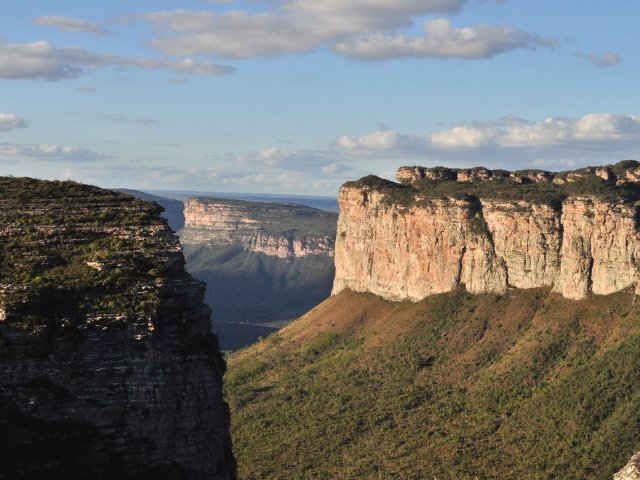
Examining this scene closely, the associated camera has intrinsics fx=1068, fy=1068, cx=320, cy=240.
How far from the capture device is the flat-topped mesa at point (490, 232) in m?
113

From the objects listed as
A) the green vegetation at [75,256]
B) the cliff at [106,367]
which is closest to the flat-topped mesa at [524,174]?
the green vegetation at [75,256]

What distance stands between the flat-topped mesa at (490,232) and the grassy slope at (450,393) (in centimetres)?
248

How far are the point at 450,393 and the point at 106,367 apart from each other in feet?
256

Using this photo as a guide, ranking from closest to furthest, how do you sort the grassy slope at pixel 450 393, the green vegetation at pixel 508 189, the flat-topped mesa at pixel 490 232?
the grassy slope at pixel 450 393, the flat-topped mesa at pixel 490 232, the green vegetation at pixel 508 189

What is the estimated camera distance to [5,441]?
3272 cm

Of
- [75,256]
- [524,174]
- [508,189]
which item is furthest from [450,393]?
[75,256]

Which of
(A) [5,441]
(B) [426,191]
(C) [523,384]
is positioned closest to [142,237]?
(A) [5,441]

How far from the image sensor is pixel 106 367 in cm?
3384

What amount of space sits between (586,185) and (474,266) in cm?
1605

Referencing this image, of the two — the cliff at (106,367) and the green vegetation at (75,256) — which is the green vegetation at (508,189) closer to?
the green vegetation at (75,256)

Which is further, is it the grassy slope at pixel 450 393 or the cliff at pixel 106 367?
the grassy slope at pixel 450 393

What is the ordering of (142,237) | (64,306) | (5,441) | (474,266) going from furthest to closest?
1. (474,266)
2. (142,237)
3. (64,306)
4. (5,441)

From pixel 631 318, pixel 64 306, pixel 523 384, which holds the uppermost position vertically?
pixel 64 306

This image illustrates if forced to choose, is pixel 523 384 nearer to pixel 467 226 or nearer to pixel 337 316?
pixel 467 226
